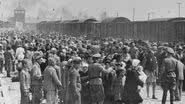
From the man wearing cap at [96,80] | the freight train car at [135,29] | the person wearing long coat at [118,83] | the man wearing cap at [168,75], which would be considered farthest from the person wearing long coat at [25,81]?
the freight train car at [135,29]

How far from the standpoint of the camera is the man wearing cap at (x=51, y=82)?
896 centimetres

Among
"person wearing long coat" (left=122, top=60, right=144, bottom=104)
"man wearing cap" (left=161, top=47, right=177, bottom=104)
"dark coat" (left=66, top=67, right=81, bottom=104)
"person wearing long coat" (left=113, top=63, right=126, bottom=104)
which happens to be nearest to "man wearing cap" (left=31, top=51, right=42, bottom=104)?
"dark coat" (left=66, top=67, right=81, bottom=104)

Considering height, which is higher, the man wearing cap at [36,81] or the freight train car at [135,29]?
the freight train car at [135,29]

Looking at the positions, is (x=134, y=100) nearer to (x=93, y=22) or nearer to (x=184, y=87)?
(x=184, y=87)

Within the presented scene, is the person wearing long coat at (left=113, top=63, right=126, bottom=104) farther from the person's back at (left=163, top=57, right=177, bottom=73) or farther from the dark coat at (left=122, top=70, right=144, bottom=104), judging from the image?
the person's back at (left=163, top=57, right=177, bottom=73)

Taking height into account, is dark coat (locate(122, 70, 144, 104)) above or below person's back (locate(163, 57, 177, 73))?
below

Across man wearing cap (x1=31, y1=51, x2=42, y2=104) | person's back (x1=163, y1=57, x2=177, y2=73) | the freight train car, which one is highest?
the freight train car

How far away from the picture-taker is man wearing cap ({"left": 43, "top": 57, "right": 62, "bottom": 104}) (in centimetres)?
896

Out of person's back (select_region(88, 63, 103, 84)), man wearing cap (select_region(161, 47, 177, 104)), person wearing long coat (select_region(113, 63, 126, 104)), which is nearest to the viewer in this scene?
person's back (select_region(88, 63, 103, 84))

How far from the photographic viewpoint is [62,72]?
10633 mm

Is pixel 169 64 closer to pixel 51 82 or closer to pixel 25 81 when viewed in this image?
pixel 51 82

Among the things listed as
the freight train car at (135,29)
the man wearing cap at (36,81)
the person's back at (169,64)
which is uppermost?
the freight train car at (135,29)

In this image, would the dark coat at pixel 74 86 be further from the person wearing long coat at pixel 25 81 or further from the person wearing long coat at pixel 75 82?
the person wearing long coat at pixel 25 81

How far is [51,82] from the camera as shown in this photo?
912cm
